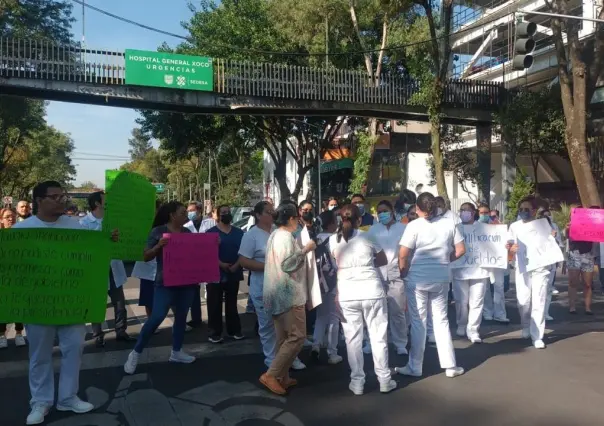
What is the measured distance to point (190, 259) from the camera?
20.5 feet

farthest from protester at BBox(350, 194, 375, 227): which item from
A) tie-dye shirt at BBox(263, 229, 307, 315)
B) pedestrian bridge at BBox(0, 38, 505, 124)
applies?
pedestrian bridge at BBox(0, 38, 505, 124)

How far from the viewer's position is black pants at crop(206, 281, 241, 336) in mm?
7578

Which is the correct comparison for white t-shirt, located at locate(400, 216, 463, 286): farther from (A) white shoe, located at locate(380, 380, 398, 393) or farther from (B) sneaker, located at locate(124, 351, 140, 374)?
(B) sneaker, located at locate(124, 351, 140, 374)

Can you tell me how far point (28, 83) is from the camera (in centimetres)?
1953

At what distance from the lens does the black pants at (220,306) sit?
7.58 metres

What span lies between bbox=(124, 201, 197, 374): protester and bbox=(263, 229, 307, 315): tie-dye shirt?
1.28m

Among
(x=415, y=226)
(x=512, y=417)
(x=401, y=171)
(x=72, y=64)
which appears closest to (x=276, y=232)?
(x=415, y=226)

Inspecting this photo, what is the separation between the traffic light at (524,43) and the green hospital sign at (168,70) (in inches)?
498

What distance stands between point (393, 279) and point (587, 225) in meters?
3.85

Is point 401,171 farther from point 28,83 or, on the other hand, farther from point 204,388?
point 204,388

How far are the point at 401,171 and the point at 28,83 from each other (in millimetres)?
21519

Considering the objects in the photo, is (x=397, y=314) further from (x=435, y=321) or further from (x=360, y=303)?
(x=360, y=303)

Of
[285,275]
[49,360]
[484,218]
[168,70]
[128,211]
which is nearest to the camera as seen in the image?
[49,360]

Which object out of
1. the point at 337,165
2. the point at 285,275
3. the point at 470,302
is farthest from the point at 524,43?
the point at 337,165
